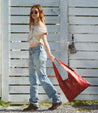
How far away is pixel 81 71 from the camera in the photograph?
15.0 feet

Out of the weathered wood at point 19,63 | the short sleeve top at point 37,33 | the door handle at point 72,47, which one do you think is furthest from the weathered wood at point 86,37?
the short sleeve top at point 37,33

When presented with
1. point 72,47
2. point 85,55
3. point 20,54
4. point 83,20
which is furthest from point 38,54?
point 83,20

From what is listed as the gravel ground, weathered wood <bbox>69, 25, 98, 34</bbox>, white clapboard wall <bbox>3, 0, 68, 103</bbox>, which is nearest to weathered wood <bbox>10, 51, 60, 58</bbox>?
white clapboard wall <bbox>3, 0, 68, 103</bbox>

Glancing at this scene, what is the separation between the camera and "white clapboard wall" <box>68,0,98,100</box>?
454 cm

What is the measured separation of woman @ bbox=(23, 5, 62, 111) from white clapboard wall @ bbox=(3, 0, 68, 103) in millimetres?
473

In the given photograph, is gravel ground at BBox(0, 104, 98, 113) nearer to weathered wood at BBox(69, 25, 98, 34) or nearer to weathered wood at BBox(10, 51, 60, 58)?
weathered wood at BBox(10, 51, 60, 58)

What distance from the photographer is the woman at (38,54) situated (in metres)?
3.93

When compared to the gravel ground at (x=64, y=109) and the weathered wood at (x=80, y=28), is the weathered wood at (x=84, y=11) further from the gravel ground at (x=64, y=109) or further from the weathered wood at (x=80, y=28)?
the gravel ground at (x=64, y=109)

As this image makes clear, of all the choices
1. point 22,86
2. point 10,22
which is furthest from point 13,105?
point 10,22

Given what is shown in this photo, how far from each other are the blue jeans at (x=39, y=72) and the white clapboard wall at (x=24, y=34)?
1.54 ft

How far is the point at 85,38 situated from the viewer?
455cm

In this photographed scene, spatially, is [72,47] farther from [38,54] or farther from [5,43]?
[5,43]

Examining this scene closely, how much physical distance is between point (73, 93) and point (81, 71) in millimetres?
718

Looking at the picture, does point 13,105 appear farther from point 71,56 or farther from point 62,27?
point 62,27
